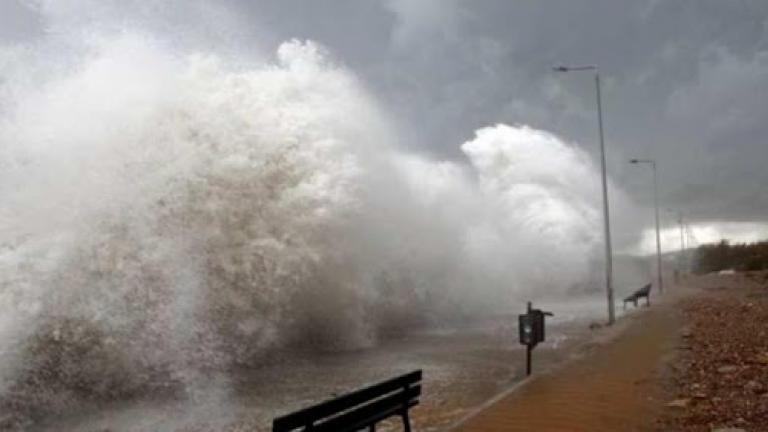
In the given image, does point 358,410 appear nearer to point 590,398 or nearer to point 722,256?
point 590,398

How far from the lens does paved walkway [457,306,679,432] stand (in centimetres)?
892

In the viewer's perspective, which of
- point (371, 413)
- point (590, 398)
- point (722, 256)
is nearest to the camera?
point (371, 413)

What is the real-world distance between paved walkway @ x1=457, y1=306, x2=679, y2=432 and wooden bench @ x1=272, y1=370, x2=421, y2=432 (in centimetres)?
90

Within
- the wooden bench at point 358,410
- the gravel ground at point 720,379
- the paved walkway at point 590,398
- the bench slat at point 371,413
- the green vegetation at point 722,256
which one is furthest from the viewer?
the green vegetation at point 722,256

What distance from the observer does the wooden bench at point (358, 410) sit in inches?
246

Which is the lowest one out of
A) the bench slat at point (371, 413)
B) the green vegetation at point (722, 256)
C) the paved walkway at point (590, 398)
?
the paved walkway at point (590, 398)

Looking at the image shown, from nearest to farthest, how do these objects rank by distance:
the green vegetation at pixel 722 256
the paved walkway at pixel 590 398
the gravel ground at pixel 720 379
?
the gravel ground at pixel 720 379
the paved walkway at pixel 590 398
the green vegetation at pixel 722 256

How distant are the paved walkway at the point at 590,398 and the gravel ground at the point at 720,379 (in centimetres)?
35

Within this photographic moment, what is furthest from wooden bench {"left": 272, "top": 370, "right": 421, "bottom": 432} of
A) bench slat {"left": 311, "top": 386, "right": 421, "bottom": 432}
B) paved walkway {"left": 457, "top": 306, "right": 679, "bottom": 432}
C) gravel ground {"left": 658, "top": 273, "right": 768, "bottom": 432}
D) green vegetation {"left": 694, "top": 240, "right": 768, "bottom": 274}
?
green vegetation {"left": 694, "top": 240, "right": 768, "bottom": 274}

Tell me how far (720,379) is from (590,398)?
225 cm

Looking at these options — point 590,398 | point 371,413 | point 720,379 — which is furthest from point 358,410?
point 720,379

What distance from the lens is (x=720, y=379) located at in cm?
1127

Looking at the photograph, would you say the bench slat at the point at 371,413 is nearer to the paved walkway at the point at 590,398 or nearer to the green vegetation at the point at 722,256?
the paved walkway at the point at 590,398

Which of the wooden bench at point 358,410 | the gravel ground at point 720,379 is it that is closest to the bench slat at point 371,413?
the wooden bench at point 358,410
